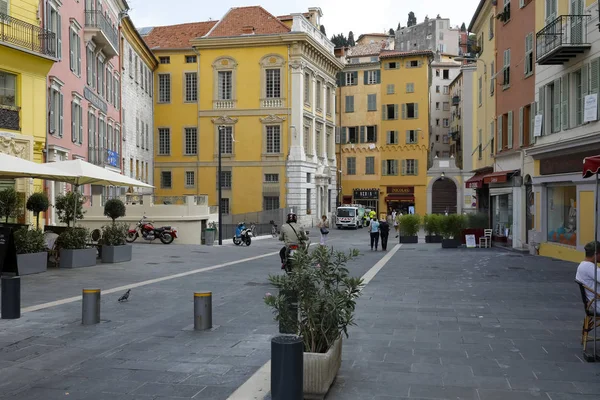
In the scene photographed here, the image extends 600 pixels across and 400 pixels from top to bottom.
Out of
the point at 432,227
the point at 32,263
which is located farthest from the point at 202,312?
the point at 432,227

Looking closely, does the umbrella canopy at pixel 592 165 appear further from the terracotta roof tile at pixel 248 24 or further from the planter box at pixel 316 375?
the terracotta roof tile at pixel 248 24

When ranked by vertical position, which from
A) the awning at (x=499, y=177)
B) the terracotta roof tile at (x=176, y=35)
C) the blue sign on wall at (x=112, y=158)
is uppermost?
the terracotta roof tile at (x=176, y=35)

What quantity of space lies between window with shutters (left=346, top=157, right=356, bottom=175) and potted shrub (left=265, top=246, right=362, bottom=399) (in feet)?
196

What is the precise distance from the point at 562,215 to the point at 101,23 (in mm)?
24527

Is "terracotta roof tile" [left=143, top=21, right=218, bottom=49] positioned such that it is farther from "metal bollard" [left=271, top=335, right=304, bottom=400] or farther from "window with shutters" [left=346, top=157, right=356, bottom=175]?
"metal bollard" [left=271, top=335, right=304, bottom=400]

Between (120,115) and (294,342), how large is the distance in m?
37.2

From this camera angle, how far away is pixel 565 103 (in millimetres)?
20719

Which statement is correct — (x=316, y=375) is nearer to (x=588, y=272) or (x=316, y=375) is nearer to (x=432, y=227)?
(x=588, y=272)

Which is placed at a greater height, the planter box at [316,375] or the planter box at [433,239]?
the planter box at [316,375]

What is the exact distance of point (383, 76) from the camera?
64.8 meters

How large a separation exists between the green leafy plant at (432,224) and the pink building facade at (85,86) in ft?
56.5

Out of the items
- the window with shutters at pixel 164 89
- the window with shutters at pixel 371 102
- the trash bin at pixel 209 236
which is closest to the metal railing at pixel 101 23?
the trash bin at pixel 209 236

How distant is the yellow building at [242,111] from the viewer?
49312 mm

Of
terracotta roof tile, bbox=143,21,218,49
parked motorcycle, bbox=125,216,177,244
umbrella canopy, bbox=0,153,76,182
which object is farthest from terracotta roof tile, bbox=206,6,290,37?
umbrella canopy, bbox=0,153,76,182
